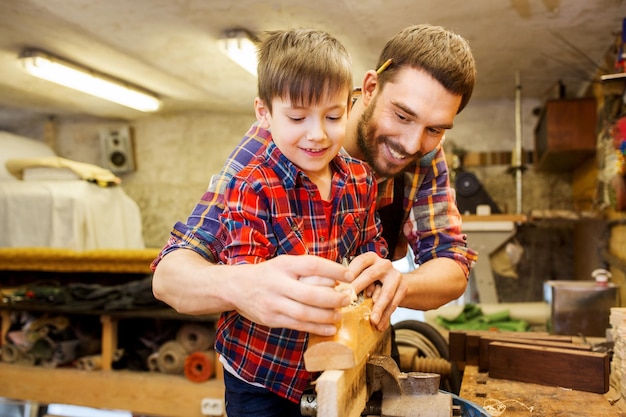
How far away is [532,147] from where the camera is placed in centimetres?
641

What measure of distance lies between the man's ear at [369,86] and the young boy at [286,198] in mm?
468

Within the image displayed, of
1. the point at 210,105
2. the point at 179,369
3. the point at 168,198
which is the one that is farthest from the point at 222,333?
the point at 168,198

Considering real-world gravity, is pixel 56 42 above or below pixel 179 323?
above

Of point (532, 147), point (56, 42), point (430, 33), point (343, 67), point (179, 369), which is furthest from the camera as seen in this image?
Answer: point (532, 147)

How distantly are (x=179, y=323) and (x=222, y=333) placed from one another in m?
2.97

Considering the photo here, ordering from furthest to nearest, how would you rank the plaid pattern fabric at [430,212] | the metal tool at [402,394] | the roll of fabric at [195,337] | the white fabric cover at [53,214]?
the white fabric cover at [53,214] → the roll of fabric at [195,337] → the plaid pattern fabric at [430,212] → the metal tool at [402,394]

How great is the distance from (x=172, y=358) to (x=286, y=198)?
306 centimetres

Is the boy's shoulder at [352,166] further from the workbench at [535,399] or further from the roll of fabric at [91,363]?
the roll of fabric at [91,363]

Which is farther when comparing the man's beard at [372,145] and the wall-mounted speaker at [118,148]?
the wall-mounted speaker at [118,148]

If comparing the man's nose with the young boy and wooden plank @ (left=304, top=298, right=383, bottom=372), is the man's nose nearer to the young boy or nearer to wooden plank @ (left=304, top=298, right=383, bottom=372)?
the young boy

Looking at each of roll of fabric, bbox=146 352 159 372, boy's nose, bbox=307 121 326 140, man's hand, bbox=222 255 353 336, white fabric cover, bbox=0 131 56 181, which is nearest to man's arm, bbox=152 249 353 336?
man's hand, bbox=222 255 353 336

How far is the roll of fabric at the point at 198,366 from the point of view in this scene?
146 inches

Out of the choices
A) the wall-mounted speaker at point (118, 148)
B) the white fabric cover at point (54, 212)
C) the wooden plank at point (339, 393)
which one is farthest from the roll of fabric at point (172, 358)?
the wall-mounted speaker at point (118, 148)

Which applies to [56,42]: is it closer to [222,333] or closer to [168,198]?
[168,198]
